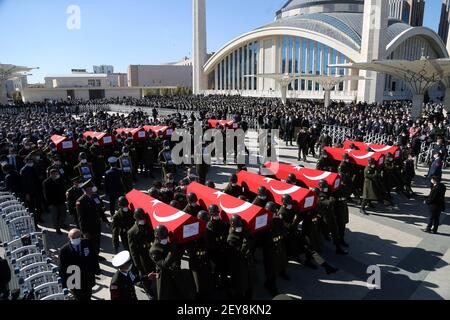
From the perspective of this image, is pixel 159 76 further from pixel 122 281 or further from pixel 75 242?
pixel 122 281

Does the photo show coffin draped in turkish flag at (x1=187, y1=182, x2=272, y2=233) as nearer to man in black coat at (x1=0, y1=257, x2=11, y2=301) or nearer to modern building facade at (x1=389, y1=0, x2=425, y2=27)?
man in black coat at (x1=0, y1=257, x2=11, y2=301)

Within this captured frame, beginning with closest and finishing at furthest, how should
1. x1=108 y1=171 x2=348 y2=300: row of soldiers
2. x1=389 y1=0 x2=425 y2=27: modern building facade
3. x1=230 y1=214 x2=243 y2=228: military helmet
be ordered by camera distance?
x1=108 y1=171 x2=348 y2=300: row of soldiers
x1=230 y1=214 x2=243 y2=228: military helmet
x1=389 y1=0 x2=425 y2=27: modern building facade

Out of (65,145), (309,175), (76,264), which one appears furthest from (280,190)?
(65,145)

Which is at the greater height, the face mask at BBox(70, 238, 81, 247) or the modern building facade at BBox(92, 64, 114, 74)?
the modern building facade at BBox(92, 64, 114, 74)

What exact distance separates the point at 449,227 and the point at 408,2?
383ft

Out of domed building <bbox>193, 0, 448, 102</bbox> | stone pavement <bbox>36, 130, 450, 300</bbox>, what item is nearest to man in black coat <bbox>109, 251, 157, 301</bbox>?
stone pavement <bbox>36, 130, 450, 300</bbox>

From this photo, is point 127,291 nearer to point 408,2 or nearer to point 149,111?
point 149,111

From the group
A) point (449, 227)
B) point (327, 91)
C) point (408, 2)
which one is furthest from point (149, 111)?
point (408, 2)

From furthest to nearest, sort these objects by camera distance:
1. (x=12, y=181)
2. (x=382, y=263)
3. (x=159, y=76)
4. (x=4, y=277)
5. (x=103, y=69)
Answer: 1. (x=103, y=69)
2. (x=159, y=76)
3. (x=12, y=181)
4. (x=382, y=263)
5. (x=4, y=277)

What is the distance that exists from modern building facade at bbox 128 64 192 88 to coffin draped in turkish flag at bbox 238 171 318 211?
7475 cm

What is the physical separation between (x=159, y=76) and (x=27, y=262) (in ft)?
260

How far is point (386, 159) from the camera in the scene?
29.6 feet

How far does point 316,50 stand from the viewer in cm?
4712

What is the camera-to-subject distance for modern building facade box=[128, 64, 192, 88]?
254 feet
